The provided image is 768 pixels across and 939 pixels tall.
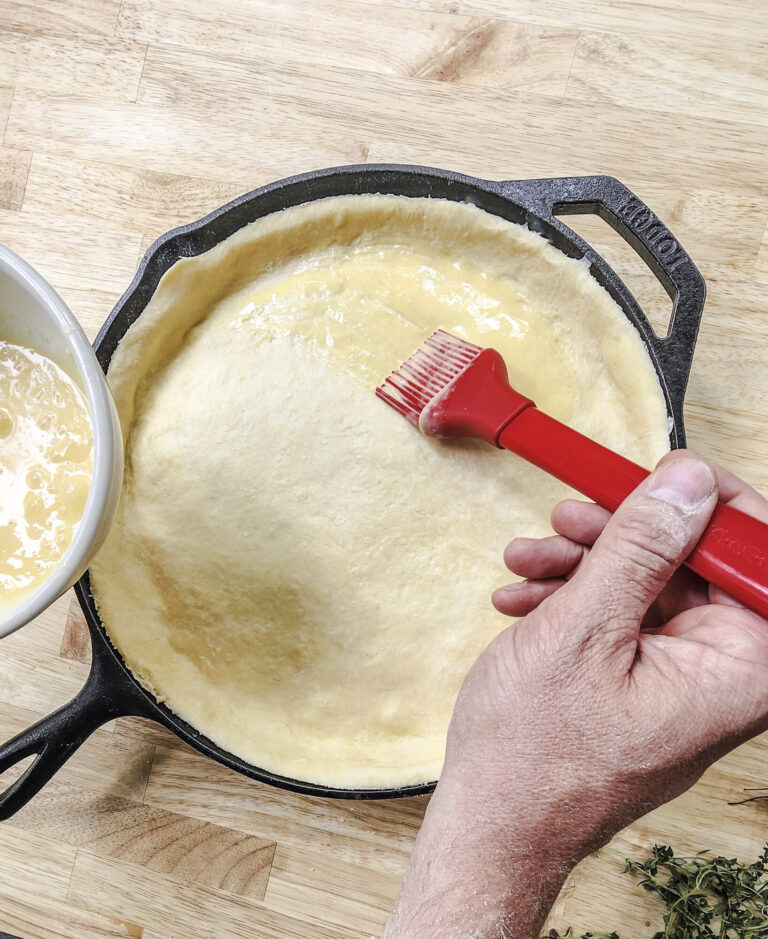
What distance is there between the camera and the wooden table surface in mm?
917

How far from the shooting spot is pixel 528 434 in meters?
0.75

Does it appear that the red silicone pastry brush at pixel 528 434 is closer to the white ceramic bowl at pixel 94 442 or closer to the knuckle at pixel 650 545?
the knuckle at pixel 650 545

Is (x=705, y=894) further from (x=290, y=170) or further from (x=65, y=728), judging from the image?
(x=290, y=170)

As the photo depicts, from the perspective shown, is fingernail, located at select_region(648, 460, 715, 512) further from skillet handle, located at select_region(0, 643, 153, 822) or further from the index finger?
skillet handle, located at select_region(0, 643, 153, 822)

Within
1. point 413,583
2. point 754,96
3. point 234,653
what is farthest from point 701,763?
point 754,96

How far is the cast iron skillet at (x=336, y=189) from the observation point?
772 millimetres

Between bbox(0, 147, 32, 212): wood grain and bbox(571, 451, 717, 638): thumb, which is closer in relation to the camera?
bbox(571, 451, 717, 638): thumb

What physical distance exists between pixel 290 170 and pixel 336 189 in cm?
14

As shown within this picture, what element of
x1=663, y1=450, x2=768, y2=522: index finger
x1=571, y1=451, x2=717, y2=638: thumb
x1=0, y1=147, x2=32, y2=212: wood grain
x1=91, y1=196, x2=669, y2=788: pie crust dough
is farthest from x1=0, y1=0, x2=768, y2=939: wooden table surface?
x1=571, y1=451, x2=717, y2=638: thumb

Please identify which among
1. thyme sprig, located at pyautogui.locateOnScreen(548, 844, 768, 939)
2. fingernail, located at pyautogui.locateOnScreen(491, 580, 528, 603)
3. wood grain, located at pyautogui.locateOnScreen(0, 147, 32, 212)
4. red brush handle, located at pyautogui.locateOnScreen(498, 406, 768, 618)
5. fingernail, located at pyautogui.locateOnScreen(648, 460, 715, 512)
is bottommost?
thyme sprig, located at pyautogui.locateOnScreen(548, 844, 768, 939)

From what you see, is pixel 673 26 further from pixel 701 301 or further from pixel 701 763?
pixel 701 763

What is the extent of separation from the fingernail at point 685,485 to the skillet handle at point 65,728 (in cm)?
54

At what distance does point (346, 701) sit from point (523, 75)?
77 centimetres

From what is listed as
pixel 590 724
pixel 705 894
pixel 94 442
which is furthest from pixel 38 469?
pixel 705 894
